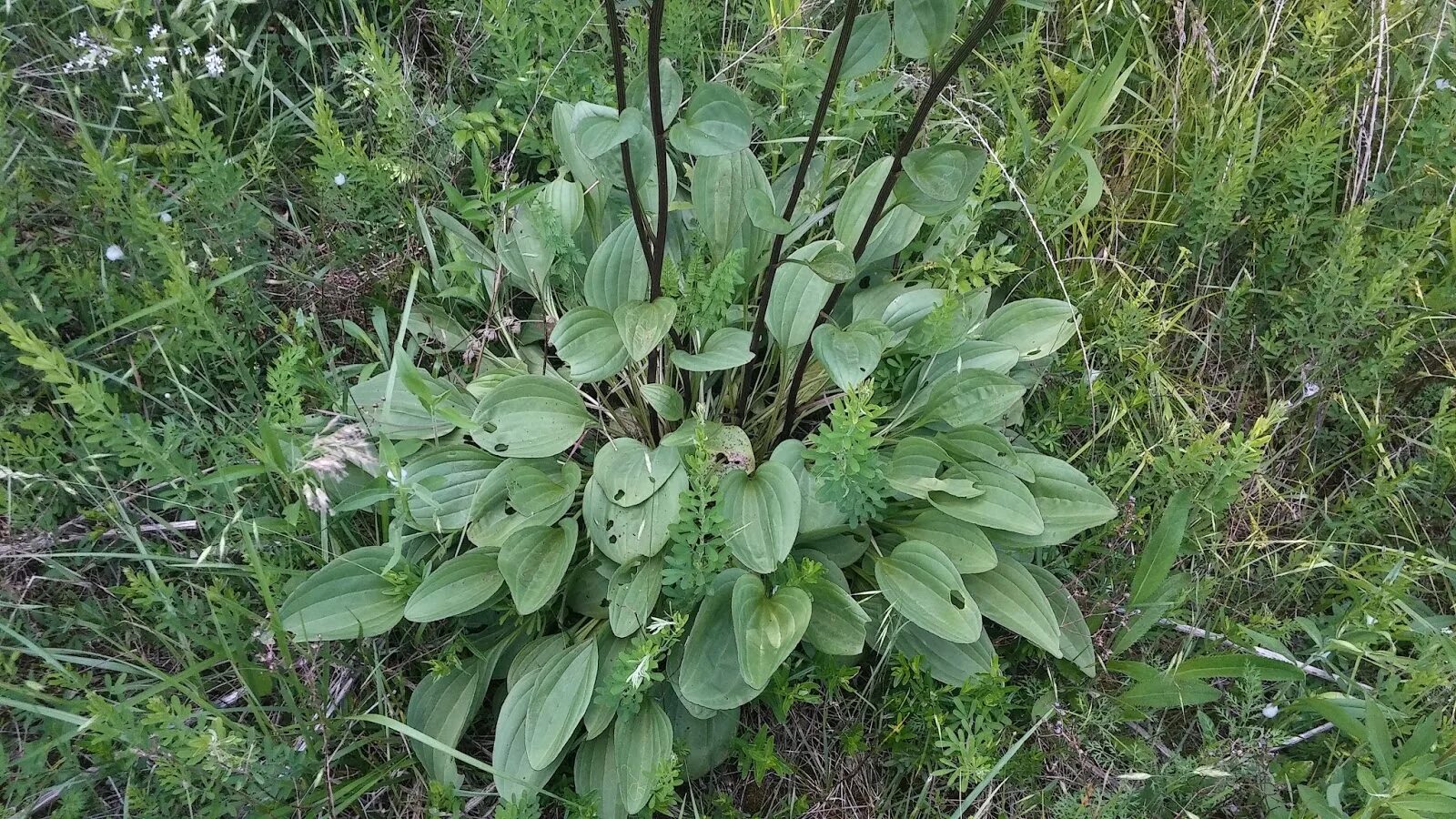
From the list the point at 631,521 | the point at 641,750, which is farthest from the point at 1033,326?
the point at 641,750

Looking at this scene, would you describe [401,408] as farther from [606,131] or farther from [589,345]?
[606,131]

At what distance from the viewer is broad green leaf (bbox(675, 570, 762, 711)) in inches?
75.5

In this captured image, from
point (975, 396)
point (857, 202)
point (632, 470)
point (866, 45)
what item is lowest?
point (632, 470)

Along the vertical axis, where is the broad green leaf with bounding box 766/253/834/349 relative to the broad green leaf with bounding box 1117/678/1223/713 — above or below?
above

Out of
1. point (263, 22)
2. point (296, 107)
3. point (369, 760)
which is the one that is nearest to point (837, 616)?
point (369, 760)

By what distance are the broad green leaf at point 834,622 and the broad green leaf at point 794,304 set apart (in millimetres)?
669

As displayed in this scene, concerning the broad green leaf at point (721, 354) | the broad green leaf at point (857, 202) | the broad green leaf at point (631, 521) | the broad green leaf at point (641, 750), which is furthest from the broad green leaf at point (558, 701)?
the broad green leaf at point (857, 202)

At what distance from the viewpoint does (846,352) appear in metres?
1.98

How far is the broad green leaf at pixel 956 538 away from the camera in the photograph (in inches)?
81.3

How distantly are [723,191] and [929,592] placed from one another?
3.70ft

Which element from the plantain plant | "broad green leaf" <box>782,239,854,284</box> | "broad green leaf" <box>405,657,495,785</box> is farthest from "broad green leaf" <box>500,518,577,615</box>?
"broad green leaf" <box>782,239,854,284</box>

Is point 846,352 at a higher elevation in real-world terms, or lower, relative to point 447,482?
higher

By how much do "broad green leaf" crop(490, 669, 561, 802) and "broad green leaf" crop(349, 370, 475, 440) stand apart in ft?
2.11

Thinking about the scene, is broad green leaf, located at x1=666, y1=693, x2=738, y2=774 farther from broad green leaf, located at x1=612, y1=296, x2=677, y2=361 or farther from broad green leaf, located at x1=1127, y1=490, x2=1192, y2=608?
broad green leaf, located at x1=1127, y1=490, x2=1192, y2=608
